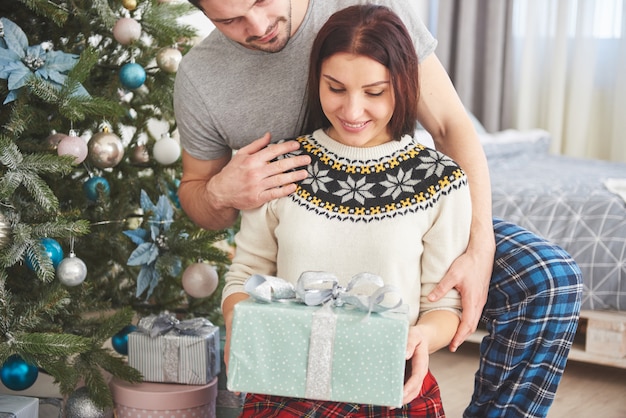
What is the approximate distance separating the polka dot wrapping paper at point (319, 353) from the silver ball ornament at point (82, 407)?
69 cm

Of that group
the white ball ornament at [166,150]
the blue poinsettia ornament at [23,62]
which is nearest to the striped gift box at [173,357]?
the white ball ornament at [166,150]

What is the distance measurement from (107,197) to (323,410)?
844 mm

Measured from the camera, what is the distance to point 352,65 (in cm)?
133

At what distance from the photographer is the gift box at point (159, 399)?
1.75 m

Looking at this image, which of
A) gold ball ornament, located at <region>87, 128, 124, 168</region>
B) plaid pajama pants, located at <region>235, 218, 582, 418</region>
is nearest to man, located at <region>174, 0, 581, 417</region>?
plaid pajama pants, located at <region>235, 218, 582, 418</region>

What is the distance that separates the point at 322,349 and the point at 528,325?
525mm

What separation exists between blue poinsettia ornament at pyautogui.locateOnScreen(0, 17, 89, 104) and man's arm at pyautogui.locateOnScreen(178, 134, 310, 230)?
0.34 metres

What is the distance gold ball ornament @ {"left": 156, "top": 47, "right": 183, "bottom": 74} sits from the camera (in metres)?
1.93

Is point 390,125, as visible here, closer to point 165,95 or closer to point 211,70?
point 211,70

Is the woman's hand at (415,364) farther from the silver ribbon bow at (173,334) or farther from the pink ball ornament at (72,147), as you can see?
the pink ball ornament at (72,147)

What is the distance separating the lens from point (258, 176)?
4.80ft

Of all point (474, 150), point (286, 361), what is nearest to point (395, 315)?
point (286, 361)

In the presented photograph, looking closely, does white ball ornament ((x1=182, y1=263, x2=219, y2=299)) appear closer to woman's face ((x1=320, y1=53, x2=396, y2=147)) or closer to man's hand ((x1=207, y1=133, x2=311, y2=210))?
man's hand ((x1=207, y1=133, x2=311, y2=210))

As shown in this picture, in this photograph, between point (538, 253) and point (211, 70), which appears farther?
point (211, 70)
